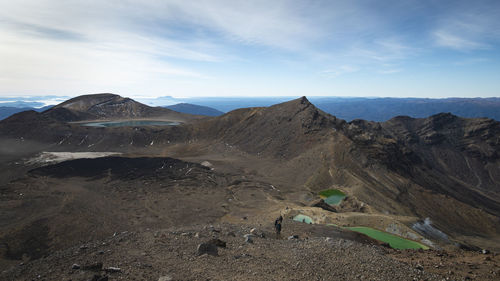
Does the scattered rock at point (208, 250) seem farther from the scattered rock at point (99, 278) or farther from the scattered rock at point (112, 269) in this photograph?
the scattered rock at point (99, 278)

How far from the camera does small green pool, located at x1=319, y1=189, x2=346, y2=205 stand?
135ft

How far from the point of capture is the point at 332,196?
43.0m

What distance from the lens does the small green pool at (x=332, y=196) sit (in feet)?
135

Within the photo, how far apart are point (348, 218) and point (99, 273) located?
23.3m

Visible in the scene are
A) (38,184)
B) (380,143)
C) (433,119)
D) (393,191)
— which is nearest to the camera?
(38,184)

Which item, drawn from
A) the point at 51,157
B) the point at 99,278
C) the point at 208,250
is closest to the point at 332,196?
the point at 208,250

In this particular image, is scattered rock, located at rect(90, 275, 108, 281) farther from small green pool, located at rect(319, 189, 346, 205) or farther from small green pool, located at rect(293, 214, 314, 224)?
A: small green pool, located at rect(319, 189, 346, 205)

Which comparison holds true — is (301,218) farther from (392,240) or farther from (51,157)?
(51,157)

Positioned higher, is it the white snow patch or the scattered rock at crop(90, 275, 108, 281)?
the scattered rock at crop(90, 275, 108, 281)

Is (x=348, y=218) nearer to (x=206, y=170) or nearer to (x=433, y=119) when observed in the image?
(x=206, y=170)

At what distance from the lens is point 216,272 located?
433 inches

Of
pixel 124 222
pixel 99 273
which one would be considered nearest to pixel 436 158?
pixel 124 222

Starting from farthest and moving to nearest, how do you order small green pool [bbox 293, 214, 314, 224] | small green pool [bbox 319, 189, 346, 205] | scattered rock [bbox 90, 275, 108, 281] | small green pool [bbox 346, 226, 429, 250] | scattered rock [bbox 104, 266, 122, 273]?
small green pool [bbox 319, 189, 346, 205], small green pool [bbox 293, 214, 314, 224], small green pool [bbox 346, 226, 429, 250], scattered rock [bbox 104, 266, 122, 273], scattered rock [bbox 90, 275, 108, 281]

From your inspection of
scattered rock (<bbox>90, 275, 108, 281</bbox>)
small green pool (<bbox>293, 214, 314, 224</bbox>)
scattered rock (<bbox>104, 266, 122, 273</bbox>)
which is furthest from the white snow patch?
scattered rock (<bbox>90, 275, 108, 281</bbox>)
